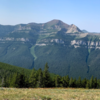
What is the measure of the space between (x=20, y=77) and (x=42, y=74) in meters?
11.4

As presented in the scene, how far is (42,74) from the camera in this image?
7269cm

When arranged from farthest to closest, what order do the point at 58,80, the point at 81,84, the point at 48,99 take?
the point at 81,84 < the point at 58,80 < the point at 48,99

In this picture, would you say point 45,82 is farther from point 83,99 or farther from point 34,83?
point 83,99

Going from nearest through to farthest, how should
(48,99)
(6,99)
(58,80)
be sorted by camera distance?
(6,99) → (48,99) → (58,80)

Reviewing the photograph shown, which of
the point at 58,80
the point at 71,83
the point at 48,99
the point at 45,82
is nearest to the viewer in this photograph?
the point at 48,99

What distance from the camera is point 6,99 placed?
59.2 feet

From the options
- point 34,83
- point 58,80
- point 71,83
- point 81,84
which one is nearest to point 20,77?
point 34,83

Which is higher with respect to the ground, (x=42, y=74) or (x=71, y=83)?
(x=42, y=74)

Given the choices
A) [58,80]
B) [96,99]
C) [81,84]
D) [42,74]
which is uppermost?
[96,99]

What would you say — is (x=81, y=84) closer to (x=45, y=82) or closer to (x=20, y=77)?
(x=45, y=82)

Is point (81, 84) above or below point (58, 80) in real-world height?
below

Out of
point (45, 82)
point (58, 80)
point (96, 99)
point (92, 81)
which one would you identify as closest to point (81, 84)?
point (92, 81)

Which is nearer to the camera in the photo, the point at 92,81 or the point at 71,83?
the point at 71,83

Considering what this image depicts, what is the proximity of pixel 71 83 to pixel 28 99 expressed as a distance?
3127 inches
